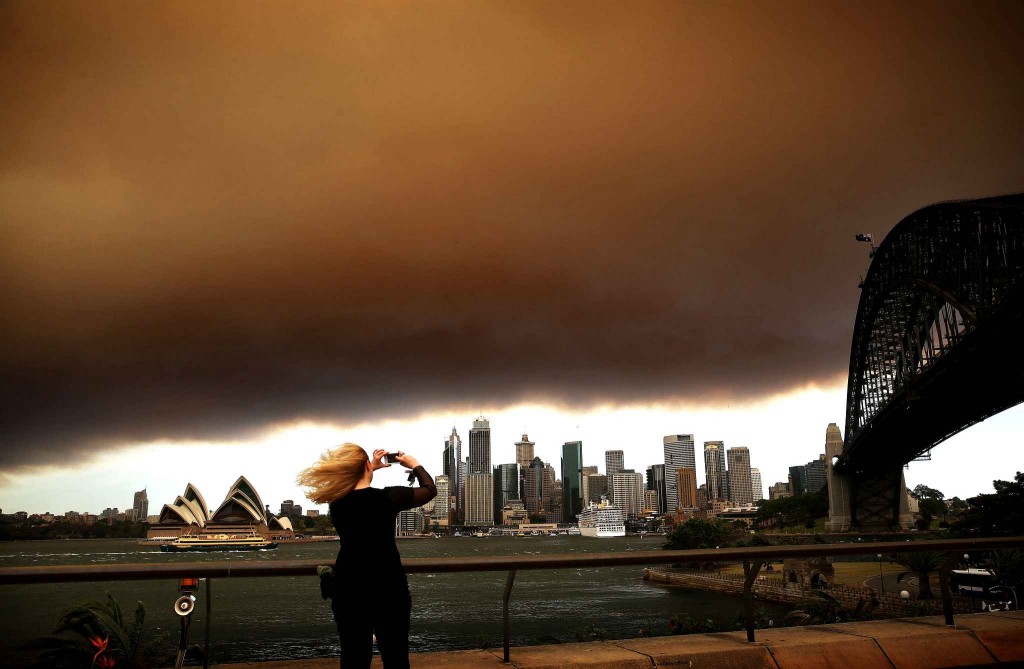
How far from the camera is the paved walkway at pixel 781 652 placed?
514 cm

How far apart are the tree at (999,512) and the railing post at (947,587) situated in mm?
38387

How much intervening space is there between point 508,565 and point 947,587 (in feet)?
13.6

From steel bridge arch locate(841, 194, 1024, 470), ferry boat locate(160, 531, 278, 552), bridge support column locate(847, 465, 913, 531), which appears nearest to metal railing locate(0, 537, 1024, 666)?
steel bridge arch locate(841, 194, 1024, 470)

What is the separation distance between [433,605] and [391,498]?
167ft

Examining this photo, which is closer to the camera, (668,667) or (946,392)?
(668,667)

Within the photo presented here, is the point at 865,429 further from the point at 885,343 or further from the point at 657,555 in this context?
the point at 657,555

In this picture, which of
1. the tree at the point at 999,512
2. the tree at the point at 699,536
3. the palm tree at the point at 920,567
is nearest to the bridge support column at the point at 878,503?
the tree at the point at 699,536

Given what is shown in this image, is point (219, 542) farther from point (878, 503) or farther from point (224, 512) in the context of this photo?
point (878, 503)

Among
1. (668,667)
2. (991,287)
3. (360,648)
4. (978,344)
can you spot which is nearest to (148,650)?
(360,648)

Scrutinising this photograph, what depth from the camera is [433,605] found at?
51.0m

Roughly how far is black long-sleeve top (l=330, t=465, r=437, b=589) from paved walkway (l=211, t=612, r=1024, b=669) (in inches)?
70.4

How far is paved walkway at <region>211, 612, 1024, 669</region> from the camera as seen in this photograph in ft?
16.9

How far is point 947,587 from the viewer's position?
6.41 metres

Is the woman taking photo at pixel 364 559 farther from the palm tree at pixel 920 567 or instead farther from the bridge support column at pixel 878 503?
the bridge support column at pixel 878 503
